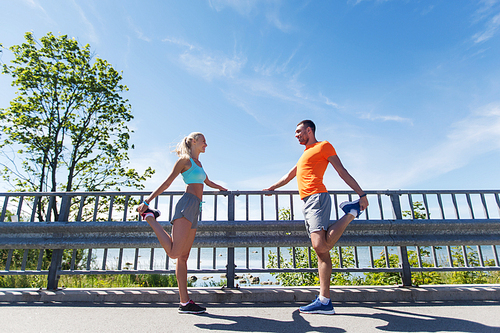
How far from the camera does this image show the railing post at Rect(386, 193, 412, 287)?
12.8ft

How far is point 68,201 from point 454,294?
5715 mm

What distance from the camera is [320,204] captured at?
3182 millimetres

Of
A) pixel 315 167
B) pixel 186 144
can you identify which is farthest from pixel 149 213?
pixel 315 167

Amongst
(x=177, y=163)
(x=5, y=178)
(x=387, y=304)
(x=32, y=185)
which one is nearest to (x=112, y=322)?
(x=177, y=163)

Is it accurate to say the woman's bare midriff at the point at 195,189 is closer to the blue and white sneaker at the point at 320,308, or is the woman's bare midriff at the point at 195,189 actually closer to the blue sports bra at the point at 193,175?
the blue sports bra at the point at 193,175

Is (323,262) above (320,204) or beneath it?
beneath

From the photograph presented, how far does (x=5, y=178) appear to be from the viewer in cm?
1493

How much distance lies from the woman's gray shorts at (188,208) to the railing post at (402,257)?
2971mm

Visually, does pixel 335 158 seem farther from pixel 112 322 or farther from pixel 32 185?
pixel 32 185

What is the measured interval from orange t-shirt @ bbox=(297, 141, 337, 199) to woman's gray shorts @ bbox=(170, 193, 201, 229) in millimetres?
1333

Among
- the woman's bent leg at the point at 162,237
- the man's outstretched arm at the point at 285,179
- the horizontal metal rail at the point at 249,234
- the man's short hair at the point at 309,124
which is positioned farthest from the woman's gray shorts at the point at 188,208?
the man's short hair at the point at 309,124

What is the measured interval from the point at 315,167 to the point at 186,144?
1.69m

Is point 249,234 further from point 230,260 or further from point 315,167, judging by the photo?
point 315,167

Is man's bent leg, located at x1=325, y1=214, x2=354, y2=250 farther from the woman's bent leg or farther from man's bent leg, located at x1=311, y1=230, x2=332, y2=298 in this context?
the woman's bent leg
